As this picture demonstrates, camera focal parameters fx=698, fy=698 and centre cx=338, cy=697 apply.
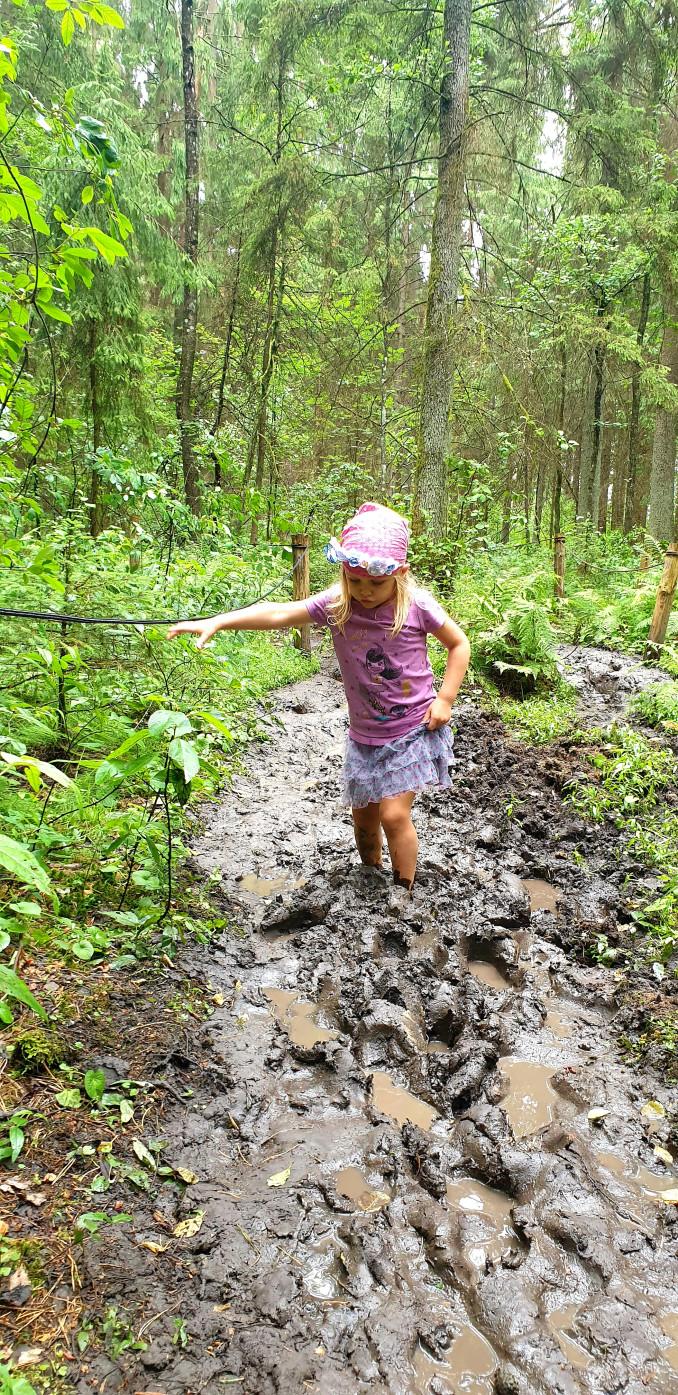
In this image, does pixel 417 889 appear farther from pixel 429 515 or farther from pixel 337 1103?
pixel 429 515

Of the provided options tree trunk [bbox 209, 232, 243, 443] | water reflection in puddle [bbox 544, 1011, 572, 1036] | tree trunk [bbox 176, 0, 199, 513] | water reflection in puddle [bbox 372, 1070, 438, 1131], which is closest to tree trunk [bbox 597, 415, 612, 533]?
tree trunk [bbox 209, 232, 243, 443]

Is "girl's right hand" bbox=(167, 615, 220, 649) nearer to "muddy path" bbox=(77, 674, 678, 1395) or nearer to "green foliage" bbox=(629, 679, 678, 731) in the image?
"muddy path" bbox=(77, 674, 678, 1395)

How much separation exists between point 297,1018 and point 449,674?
5.49 ft

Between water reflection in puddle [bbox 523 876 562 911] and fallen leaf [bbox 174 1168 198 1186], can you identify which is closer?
fallen leaf [bbox 174 1168 198 1186]

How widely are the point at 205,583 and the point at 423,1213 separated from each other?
413 centimetres

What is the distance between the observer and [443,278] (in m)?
9.37

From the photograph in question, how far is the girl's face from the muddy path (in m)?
1.50

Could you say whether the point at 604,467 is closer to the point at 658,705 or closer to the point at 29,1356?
the point at 658,705

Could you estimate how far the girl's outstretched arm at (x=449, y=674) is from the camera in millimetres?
3332

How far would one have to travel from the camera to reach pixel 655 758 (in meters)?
4.99

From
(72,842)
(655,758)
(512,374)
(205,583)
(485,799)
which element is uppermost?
(512,374)

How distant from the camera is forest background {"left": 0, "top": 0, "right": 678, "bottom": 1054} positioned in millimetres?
3033

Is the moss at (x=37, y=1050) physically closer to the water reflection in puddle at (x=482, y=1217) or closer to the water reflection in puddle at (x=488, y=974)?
the water reflection in puddle at (x=482, y=1217)

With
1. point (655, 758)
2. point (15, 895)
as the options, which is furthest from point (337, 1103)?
point (655, 758)
